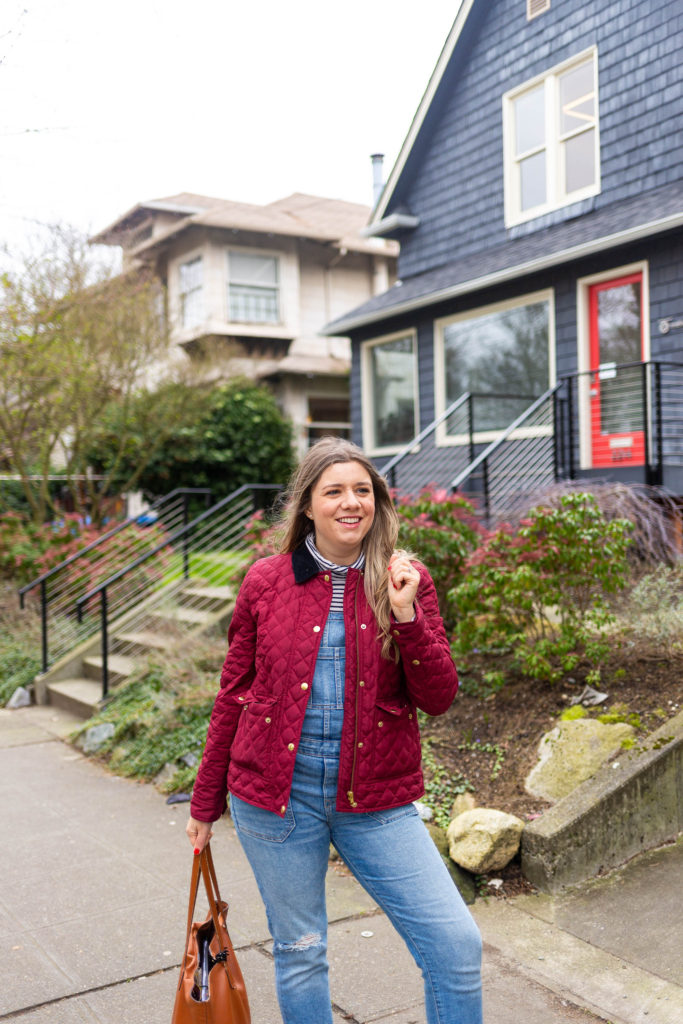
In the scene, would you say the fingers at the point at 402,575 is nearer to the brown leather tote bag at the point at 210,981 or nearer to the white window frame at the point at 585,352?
the brown leather tote bag at the point at 210,981

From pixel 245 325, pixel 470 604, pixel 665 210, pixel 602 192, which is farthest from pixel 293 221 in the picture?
pixel 470 604

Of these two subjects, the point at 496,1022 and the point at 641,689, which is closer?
the point at 496,1022

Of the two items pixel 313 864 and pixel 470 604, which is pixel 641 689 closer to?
pixel 470 604

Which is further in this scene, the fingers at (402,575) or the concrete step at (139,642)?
the concrete step at (139,642)

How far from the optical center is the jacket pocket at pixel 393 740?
229 centimetres

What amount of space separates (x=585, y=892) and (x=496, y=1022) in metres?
1.00

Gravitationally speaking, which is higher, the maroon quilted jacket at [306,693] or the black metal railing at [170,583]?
the maroon quilted jacket at [306,693]

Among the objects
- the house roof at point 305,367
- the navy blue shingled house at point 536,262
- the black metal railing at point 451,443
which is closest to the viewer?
the navy blue shingled house at point 536,262

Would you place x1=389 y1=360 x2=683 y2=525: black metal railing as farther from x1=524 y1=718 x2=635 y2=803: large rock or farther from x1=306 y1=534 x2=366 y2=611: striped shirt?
x1=306 y1=534 x2=366 y2=611: striped shirt

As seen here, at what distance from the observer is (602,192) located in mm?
10250

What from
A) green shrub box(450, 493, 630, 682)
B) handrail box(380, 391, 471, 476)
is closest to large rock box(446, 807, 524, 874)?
green shrub box(450, 493, 630, 682)

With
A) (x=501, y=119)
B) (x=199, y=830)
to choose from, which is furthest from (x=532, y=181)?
(x=199, y=830)

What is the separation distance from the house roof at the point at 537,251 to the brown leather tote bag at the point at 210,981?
26.3 ft

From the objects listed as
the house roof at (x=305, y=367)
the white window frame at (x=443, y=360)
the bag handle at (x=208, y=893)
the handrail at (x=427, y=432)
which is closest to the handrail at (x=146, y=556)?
the handrail at (x=427, y=432)
